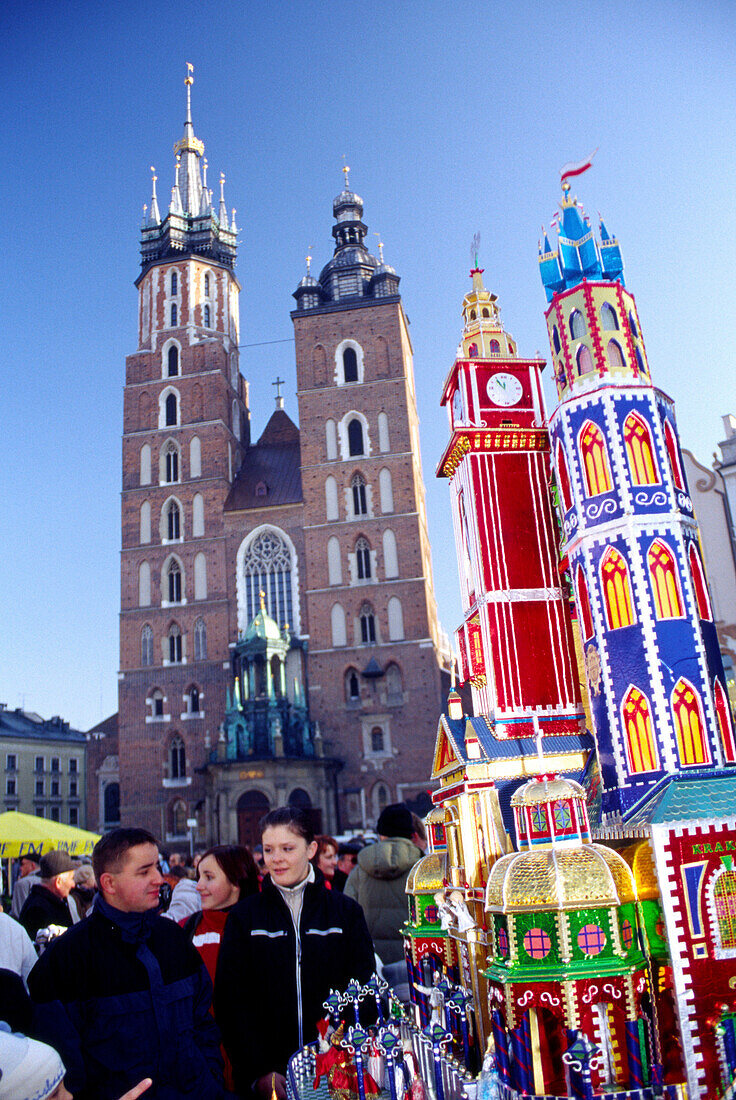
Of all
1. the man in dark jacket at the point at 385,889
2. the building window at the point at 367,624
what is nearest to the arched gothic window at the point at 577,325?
the man in dark jacket at the point at 385,889

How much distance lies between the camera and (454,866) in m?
9.57

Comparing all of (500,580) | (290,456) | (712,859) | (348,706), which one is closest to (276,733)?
(348,706)

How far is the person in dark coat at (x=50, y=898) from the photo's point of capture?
24.6 feet

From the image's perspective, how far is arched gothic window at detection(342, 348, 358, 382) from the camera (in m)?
37.1

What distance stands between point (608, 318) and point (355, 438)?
24641mm

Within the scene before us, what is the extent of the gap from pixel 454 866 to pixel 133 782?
2678cm

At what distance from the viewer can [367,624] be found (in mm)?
33969

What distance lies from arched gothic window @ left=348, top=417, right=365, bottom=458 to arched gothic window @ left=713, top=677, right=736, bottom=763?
86.9ft

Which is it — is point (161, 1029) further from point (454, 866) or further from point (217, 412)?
point (217, 412)

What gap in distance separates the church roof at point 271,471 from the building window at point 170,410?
3.67 meters

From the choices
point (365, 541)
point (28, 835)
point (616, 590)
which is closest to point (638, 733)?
point (616, 590)

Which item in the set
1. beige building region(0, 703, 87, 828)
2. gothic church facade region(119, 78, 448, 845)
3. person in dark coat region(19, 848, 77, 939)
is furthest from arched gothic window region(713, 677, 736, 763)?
beige building region(0, 703, 87, 828)

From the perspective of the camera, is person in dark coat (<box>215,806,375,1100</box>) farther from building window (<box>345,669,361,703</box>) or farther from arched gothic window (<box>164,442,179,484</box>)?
arched gothic window (<box>164,442,179,484</box>)

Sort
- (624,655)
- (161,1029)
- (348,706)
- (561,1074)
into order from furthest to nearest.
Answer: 1. (348,706)
2. (624,655)
3. (561,1074)
4. (161,1029)
